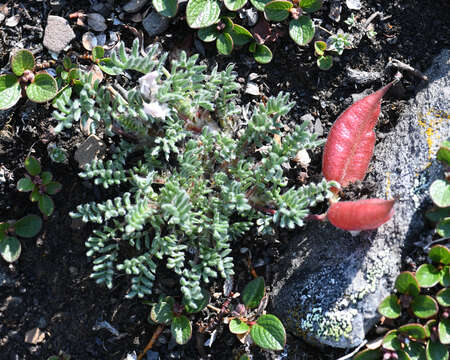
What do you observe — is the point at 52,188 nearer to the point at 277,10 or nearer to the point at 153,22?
the point at 153,22

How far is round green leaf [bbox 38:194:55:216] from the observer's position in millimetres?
2816

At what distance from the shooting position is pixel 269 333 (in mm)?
2715

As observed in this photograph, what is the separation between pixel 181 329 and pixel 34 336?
821mm

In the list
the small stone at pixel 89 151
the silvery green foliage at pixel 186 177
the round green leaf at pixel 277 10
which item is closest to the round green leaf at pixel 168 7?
the silvery green foliage at pixel 186 177

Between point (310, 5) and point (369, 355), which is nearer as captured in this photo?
point (369, 355)

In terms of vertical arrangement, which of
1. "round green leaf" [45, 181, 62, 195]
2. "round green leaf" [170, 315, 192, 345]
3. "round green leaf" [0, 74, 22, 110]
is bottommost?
"round green leaf" [170, 315, 192, 345]

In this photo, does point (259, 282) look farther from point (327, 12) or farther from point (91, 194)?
point (327, 12)

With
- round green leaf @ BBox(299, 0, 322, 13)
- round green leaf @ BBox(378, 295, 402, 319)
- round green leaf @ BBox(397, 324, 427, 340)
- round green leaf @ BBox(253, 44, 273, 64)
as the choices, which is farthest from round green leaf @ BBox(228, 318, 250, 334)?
round green leaf @ BBox(299, 0, 322, 13)

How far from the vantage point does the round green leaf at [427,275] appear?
2.68 metres

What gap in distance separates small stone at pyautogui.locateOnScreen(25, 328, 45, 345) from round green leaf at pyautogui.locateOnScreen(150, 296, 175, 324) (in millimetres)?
634

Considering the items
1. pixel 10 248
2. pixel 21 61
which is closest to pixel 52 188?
pixel 10 248

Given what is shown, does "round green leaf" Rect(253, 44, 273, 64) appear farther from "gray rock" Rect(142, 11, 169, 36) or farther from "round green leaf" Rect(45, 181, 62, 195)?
"round green leaf" Rect(45, 181, 62, 195)

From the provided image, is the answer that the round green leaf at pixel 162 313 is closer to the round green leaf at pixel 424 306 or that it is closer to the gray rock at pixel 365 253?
the gray rock at pixel 365 253

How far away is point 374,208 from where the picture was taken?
251 cm
